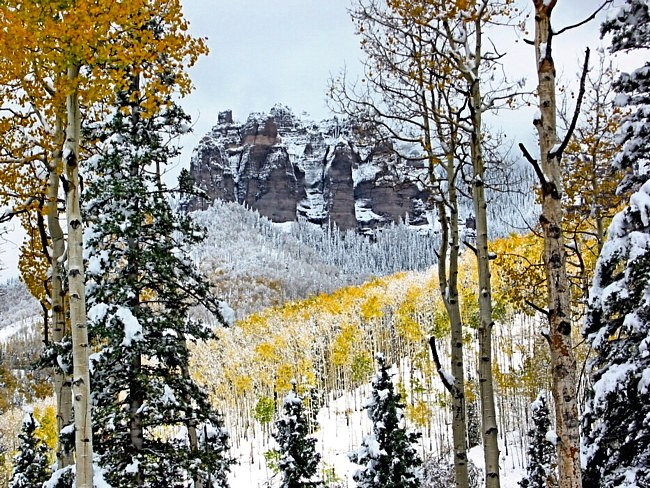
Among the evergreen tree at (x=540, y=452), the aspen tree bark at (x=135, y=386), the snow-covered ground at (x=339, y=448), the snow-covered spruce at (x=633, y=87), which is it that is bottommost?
the snow-covered ground at (x=339, y=448)

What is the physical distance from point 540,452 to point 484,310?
46.2 feet

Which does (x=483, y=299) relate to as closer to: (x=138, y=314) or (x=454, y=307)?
(x=454, y=307)

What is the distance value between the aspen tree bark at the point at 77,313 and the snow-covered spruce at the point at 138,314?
95.3 inches

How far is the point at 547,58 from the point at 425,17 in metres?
3.23

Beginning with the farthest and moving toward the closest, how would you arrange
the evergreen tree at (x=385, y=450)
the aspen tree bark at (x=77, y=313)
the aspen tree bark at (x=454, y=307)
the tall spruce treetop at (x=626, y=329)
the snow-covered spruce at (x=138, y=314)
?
the evergreen tree at (x=385, y=450)
the snow-covered spruce at (x=138, y=314)
the aspen tree bark at (x=454, y=307)
the tall spruce treetop at (x=626, y=329)
the aspen tree bark at (x=77, y=313)

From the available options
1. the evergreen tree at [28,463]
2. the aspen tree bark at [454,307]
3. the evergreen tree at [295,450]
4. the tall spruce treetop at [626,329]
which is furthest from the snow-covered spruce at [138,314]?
the evergreen tree at [28,463]

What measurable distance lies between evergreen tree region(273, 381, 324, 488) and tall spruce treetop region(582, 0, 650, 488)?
9214 millimetres

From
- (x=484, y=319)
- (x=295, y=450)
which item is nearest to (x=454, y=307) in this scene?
(x=484, y=319)

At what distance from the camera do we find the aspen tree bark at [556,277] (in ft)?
11.2

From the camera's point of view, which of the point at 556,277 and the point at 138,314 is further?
the point at 138,314

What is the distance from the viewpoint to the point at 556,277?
140 inches

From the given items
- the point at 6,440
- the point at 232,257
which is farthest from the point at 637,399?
the point at 232,257

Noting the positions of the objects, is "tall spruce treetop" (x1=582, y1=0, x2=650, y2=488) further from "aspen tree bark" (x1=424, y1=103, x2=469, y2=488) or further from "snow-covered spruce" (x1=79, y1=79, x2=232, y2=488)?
"snow-covered spruce" (x1=79, y1=79, x2=232, y2=488)

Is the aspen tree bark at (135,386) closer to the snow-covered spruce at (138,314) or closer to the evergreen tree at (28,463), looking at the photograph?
the snow-covered spruce at (138,314)
